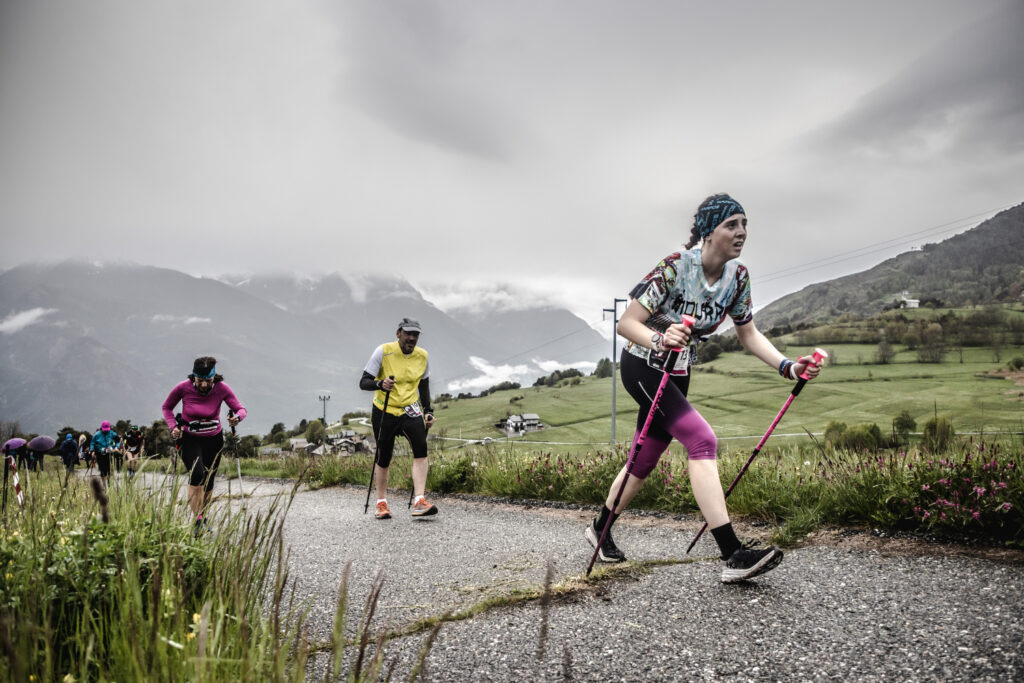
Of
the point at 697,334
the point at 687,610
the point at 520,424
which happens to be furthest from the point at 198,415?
the point at 520,424

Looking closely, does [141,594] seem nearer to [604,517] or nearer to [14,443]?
[14,443]

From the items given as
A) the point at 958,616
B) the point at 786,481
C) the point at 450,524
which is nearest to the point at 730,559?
the point at 958,616

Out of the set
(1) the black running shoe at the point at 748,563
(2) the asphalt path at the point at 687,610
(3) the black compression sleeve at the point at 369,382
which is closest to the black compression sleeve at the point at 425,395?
(3) the black compression sleeve at the point at 369,382

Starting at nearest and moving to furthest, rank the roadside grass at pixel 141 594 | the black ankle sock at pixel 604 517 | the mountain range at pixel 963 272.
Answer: the roadside grass at pixel 141 594 → the black ankle sock at pixel 604 517 → the mountain range at pixel 963 272

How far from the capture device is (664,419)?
159 inches

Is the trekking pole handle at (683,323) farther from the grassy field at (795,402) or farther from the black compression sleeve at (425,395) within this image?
the grassy field at (795,402)

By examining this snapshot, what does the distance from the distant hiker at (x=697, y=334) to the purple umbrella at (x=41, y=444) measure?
437cm

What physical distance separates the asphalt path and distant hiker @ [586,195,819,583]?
1.46 ft

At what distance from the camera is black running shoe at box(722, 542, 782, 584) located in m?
3.62

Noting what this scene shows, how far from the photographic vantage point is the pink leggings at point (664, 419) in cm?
395

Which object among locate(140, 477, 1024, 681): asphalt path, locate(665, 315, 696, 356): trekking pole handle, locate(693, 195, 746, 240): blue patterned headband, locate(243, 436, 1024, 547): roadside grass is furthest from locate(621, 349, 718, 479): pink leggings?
locate(243, 436, 1024, 547): roadside grass

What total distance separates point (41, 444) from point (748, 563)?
5.31 m

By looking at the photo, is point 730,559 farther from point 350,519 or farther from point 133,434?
point 133,434

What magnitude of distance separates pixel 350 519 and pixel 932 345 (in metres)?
115
